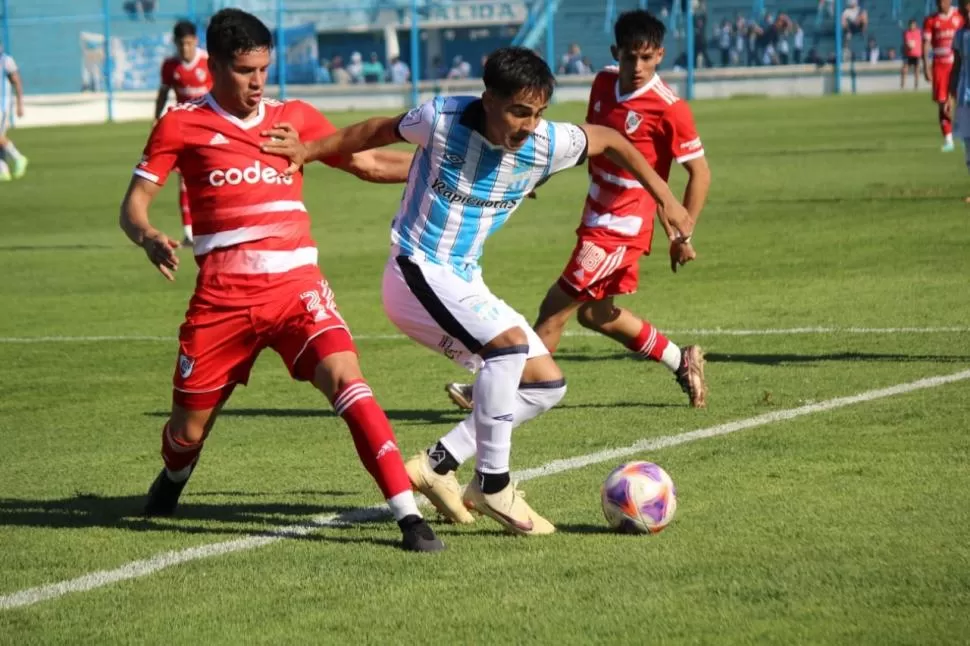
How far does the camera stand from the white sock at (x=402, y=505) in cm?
586

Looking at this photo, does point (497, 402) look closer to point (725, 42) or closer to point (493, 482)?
point (493, 482)

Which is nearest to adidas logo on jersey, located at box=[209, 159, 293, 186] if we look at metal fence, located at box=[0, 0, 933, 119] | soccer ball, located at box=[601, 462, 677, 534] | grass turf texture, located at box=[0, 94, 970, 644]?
grass turf texture, located at box=[0, 94, 970, 644]

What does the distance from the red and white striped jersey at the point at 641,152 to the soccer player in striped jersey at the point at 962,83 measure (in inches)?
250

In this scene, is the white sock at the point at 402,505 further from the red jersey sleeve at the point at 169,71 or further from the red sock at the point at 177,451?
the red jersey sleeve at the point at 169,71

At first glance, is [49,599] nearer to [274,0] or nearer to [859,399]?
[859,399]

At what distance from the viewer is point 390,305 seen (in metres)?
6.43

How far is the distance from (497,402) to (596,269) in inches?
115

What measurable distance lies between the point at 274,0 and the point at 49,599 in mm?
51185

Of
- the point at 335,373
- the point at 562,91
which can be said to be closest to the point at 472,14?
the point at 562,91

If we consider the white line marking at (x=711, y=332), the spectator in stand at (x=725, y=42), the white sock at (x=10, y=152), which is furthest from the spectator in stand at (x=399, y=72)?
the white line marking at (x=711, y=332)

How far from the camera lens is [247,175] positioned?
6.33 m

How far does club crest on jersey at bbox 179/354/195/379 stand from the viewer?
20.6 ft

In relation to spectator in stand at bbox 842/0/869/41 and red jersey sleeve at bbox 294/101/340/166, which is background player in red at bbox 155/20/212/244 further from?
spectator in stand at bbox 842/0/869/41

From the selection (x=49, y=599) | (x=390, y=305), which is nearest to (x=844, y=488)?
(x=390, y=305)
